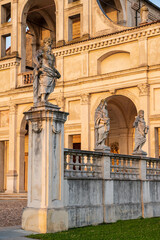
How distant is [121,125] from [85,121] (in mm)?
4019

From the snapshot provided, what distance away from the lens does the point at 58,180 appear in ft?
37.0

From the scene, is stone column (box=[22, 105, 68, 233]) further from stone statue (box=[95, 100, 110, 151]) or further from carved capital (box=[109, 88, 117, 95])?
carved capital (box=[109, 88, 117, 95])

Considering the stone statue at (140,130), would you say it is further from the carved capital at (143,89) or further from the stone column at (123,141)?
the stone column at (123,141)

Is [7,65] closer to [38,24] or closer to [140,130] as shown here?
[38,24]

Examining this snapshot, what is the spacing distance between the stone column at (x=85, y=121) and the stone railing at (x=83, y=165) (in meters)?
11.2

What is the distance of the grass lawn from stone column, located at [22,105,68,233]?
563mm

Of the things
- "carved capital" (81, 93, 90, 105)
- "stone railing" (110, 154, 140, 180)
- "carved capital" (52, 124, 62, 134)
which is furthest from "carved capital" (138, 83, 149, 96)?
"carved capital" (52, 124, 62, 134)

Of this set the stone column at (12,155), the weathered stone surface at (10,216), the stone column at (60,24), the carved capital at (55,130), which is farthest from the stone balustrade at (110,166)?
the stone column at (12,155)

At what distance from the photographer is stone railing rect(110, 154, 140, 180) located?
14266 millimetres

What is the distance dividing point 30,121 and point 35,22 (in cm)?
2459

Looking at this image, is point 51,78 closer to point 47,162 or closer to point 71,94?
point 47,162

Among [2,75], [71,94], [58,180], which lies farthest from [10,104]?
[58,180]

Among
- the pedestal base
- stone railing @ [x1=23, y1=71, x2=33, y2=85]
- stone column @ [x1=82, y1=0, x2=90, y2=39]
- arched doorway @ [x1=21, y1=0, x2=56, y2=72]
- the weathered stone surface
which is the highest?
arched doorway @ [x1=21, y1=0, x2=56, y2=72]

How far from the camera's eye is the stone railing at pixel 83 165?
1202cm
